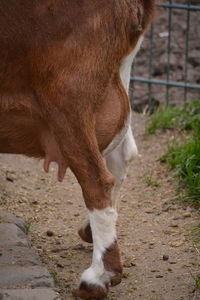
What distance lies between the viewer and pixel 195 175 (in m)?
5.81

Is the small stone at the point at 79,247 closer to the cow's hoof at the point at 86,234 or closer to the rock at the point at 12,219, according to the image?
the cow's hoof at the point at 86,234

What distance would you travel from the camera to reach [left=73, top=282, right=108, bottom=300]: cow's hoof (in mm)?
4367

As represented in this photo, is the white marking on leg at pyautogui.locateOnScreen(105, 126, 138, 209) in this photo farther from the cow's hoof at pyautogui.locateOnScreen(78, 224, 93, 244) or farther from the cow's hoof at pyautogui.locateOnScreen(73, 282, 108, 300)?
the cow's hoof at pyautogui.locateOnScreen(73, 282, 108, 300)

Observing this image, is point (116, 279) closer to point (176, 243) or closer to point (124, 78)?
point (176, 243)

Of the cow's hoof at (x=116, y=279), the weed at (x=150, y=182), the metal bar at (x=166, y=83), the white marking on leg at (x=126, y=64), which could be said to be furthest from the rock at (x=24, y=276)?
the metal bar at (x=166, y=83)

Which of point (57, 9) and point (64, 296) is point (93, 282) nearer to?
point (64, 296)

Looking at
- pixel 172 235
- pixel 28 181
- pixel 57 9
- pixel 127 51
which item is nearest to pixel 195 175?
pixel 172 235

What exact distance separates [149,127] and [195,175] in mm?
1406

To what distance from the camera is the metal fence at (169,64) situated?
310 inches

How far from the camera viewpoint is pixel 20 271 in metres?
4.45

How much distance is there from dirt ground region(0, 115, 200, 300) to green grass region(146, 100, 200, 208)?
109 mm

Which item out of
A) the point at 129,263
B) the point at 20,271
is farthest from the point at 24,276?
the point at 129,263

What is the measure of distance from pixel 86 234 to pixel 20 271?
0.74 m

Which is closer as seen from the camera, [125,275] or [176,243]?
[125,275]
